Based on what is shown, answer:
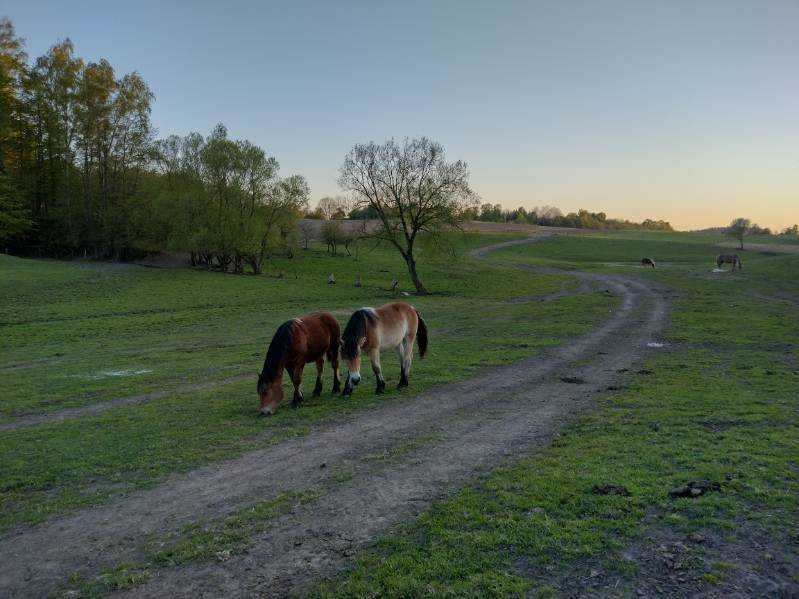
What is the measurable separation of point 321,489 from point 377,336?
17.6ft

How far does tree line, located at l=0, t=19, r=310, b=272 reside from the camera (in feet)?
160

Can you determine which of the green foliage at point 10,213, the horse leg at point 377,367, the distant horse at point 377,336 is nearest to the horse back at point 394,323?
the distant horse at point 377,336

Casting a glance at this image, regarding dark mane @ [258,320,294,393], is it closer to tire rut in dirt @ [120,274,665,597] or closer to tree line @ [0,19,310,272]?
tire rut in dirt @ [120,274,665,597]

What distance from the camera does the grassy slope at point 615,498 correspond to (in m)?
5.08

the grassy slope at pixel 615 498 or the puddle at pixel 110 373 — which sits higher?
the grassy slope at pixel 615 498

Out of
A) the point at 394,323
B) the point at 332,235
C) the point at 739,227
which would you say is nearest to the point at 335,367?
the point at 394,323

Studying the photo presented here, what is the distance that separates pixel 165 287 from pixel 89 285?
517 centimetres

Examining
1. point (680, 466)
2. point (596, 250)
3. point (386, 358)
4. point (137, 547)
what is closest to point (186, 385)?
point (386, 358)

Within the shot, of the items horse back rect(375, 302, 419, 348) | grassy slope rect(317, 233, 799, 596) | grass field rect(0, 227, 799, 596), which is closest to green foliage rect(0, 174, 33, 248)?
grass field rect(0, 227, 799, 596)

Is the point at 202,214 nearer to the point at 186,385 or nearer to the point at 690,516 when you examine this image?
Result: the point at 186,385

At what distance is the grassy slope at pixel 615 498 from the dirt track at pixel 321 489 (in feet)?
1.74

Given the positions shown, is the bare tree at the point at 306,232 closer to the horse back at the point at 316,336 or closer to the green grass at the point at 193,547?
the horse back at the point at 316,336

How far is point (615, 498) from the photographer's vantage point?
21.1 ft

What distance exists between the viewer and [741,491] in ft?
21.3
